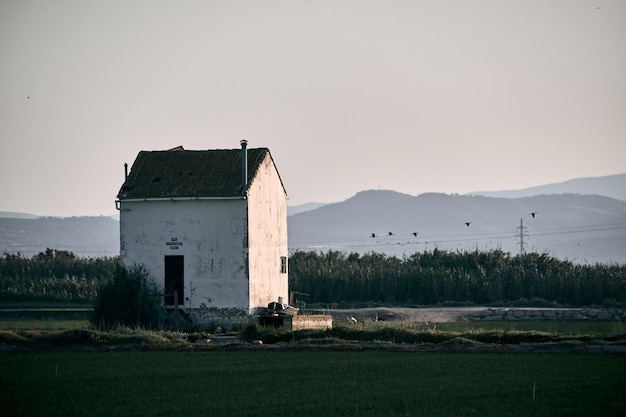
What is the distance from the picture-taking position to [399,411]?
2017 cm

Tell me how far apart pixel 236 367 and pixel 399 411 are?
8.16 m

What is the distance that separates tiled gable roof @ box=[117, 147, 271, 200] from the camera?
4194 centimetres

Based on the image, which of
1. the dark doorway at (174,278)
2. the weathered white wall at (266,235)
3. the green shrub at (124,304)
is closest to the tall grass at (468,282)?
the weathered white wall at (266,235)

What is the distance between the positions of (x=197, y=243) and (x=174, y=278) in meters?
1.62

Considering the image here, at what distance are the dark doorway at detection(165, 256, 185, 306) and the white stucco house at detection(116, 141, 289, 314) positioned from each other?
4 cm

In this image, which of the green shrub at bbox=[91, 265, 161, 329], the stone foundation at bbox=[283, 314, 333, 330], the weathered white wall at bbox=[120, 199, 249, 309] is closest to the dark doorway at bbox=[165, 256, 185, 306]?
the weathered white wall at bbox=[120, 199, 249, 309]

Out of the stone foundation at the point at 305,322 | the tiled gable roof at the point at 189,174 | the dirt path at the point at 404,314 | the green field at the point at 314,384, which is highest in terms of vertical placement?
the tiled gable roof at the point at 189,174

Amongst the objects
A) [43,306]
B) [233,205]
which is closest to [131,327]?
[233,205]

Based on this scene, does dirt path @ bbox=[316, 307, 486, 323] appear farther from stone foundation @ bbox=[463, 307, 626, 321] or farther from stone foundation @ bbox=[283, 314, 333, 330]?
stone foundation @ bbox=[283, 314, 333, 330]

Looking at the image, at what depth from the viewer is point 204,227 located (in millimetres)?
41719

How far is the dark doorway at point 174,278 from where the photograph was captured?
137 ft

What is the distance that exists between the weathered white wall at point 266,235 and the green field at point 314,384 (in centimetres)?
1088

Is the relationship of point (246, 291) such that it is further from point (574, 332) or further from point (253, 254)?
point (574, 332)

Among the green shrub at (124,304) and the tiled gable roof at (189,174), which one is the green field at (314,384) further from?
the tiled gable roof at (189,174)
